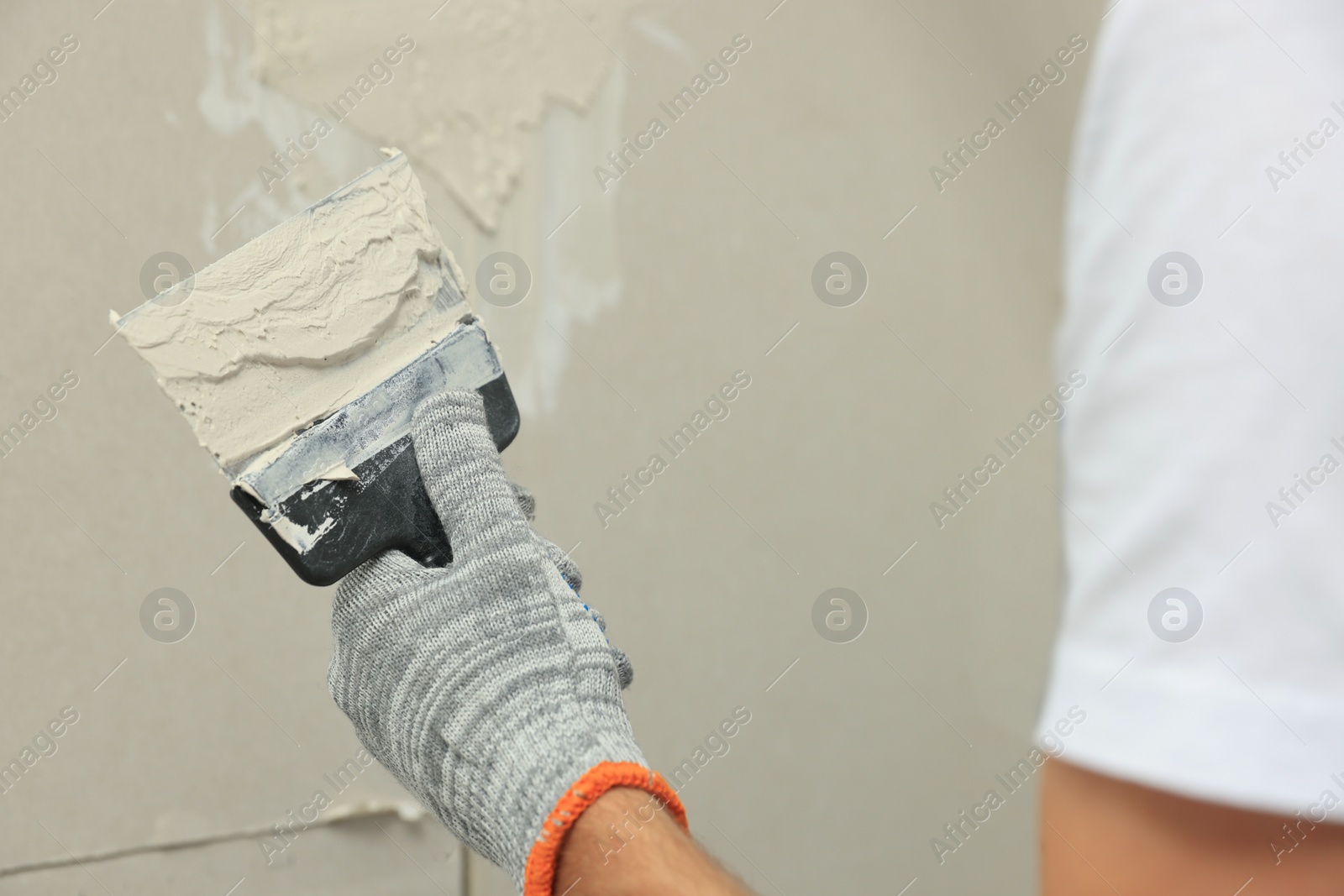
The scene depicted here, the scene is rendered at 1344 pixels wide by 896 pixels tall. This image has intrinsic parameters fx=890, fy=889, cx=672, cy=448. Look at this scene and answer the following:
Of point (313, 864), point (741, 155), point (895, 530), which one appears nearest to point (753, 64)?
point (741, 155)

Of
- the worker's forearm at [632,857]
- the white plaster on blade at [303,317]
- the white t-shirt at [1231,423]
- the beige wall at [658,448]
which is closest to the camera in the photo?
the white t-shirt at [1231,423]

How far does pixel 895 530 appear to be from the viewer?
5.12ft

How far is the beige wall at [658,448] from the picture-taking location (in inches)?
43.0

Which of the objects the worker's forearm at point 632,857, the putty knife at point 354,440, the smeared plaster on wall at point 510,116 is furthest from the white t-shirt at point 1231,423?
the smeared plaster on wall at point 510,116

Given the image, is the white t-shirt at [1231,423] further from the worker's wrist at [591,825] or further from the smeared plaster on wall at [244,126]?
the smeared plaster on wall at [244,126]

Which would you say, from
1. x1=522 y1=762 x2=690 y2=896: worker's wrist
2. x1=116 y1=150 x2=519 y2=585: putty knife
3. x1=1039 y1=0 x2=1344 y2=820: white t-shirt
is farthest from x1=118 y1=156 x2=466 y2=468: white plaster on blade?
x1=1039 y1=0 x2=1344 y2=820: white t-shirt

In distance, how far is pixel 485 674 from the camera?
714 millimetres

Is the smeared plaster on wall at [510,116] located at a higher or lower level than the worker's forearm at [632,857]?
higher

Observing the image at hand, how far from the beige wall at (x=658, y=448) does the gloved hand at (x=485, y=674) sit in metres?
0.54

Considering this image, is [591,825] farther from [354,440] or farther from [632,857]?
[354,440]

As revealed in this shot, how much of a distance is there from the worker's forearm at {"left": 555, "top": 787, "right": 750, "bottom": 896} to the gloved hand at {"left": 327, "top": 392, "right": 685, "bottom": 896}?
1 cm

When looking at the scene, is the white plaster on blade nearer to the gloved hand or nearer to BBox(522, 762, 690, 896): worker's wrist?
the gloved hand

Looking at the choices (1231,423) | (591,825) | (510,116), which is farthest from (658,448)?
(1231,423)

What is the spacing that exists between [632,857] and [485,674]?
7.3 inches
